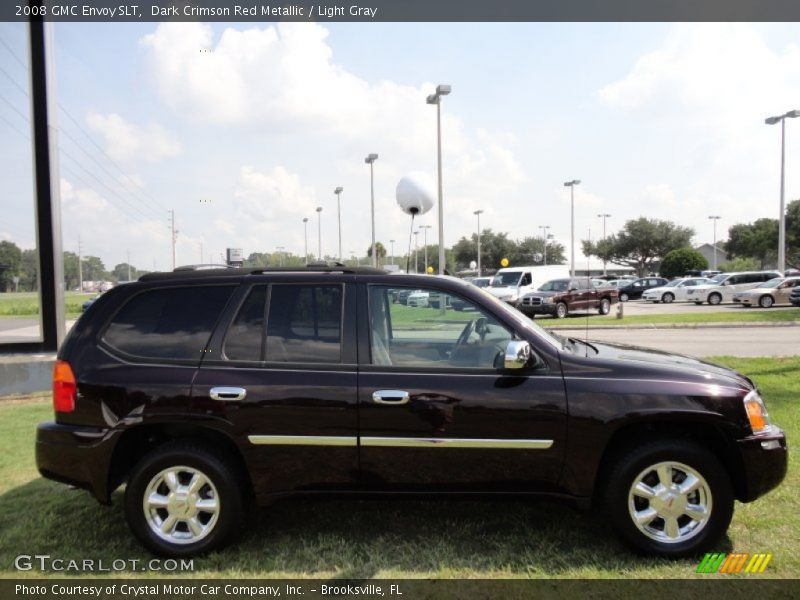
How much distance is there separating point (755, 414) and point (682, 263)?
204 feet

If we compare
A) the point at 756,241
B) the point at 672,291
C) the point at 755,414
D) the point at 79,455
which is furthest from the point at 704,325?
the point at 756,241

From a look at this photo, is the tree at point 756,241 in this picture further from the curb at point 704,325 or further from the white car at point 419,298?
the white car at point 419,298

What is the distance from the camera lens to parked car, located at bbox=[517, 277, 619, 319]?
23.9 meters

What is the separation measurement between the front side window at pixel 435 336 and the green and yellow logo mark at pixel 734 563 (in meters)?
1.64

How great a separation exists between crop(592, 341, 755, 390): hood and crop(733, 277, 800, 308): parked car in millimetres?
27026

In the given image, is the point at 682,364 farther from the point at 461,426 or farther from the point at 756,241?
the point at 756,241

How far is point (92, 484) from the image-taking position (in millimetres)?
3619

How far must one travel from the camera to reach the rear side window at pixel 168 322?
12.1ft

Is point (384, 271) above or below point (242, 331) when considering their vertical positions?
above

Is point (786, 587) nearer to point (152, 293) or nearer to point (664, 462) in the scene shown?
point (664, 462)

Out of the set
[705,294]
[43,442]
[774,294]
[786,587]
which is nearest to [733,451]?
[786,587]

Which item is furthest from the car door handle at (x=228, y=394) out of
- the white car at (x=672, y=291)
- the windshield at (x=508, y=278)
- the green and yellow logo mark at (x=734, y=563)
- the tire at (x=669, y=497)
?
the white car at (x=672, y=291)

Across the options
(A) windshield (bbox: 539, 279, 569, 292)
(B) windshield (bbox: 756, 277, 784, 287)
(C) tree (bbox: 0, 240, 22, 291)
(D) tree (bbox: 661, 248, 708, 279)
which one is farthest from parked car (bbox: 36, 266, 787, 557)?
(D) tree (bbox: 661, 248, 708, 279)

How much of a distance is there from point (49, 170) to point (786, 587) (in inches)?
401
